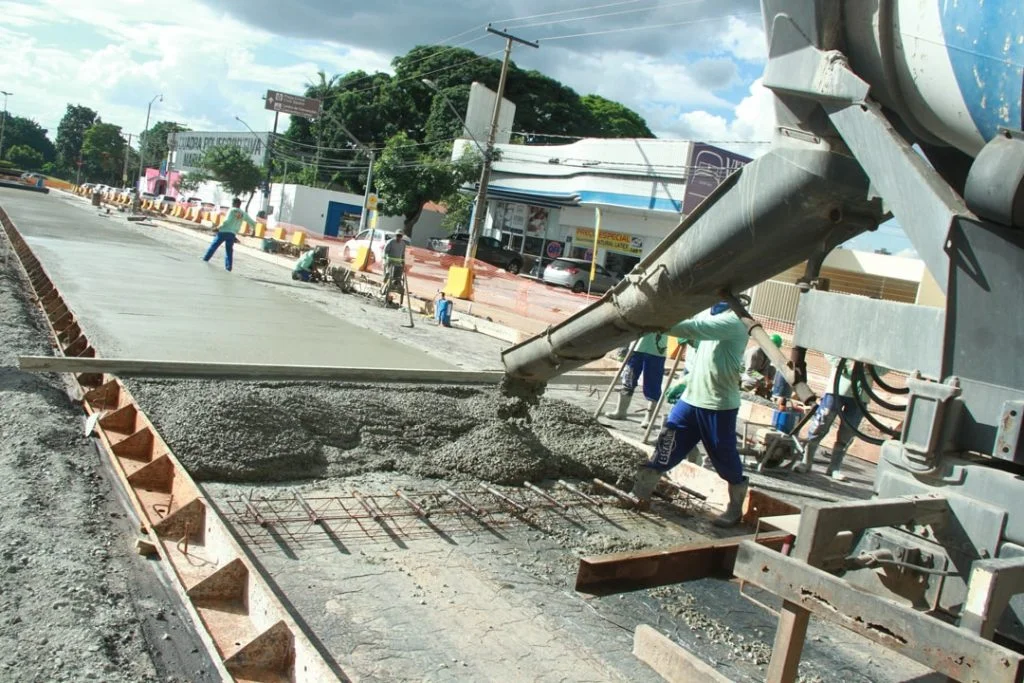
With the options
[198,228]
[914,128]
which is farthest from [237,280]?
[198,228]

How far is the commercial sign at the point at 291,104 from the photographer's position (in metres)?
57.1

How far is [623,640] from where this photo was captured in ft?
13.4

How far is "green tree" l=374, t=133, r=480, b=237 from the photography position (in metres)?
41.7

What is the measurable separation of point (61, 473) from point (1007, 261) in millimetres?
4973

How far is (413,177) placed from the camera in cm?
4228

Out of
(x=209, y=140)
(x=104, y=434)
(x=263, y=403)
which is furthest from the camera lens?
(x=209, y=140)

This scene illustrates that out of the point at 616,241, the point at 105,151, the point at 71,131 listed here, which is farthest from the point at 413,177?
the point at 71,131

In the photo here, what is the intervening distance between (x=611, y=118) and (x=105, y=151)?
64669mm

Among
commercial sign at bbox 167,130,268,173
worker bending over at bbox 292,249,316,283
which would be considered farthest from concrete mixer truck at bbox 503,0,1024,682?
commercial sign at bbox 167,130,268,173

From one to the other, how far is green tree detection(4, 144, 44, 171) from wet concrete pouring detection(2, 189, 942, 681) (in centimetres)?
10936

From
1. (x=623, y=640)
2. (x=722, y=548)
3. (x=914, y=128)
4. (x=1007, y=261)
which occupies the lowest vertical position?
(x=623, y=640)

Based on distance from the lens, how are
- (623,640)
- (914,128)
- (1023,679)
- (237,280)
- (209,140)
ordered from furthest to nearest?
(209,140)
(237,280)
(623,640)
(914,128)
(1023,679)

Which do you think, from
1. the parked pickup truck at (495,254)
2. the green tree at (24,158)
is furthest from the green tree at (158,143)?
the parked pickup truck at (495,254)

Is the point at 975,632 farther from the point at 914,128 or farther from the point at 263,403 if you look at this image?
the point at 263,403
